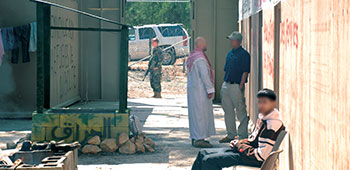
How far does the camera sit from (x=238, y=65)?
9.23m

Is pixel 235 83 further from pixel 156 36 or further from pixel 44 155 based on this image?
pixel 156 36

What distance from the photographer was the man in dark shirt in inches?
363

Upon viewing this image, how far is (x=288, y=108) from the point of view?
229 inches

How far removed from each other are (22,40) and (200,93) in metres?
4.80

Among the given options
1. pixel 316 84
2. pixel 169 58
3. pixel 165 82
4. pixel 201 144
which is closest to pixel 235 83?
pixel 201 144

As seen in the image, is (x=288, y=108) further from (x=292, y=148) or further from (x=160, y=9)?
(x=160, y=9)

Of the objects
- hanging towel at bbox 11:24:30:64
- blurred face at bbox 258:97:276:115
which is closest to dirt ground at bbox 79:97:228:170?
blurred face at bbox 258:97:276:115

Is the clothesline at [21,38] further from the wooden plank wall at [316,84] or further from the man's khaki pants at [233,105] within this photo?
the wooden plank wall at [316,84]

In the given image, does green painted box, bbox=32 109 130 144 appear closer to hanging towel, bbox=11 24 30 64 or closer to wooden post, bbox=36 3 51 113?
wooden post, bbox=36 3 51 113

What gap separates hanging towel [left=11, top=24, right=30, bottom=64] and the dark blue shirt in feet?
16.0

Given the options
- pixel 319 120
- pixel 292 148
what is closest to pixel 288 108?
pixel 292 148

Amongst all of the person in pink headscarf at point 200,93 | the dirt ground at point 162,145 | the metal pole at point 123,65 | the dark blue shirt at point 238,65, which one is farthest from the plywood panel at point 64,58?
the dark blue shirt at point 238,65

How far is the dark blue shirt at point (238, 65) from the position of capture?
9219 millimetres

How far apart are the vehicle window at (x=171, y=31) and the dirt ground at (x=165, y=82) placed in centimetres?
142
